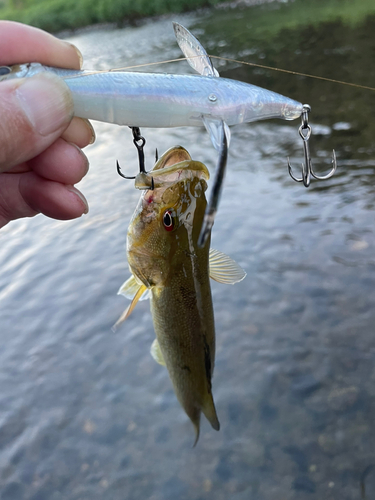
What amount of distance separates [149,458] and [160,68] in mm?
15431

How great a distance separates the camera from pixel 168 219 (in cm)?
197

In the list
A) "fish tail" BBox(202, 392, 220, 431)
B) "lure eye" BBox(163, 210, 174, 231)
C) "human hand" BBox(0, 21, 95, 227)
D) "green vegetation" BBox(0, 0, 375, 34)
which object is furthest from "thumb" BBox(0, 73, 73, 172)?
"green vegetation" BBox(0, 0, 375, 34)

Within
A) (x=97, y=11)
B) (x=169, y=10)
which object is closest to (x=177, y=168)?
(x=169, y=10)

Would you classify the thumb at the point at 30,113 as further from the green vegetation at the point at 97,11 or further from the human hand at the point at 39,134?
the green vegetation at the point at 97,11

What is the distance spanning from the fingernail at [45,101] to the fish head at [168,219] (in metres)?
0.43

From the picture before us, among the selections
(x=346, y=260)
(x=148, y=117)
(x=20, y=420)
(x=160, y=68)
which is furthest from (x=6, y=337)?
(x=160, y=68)

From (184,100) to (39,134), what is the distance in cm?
76

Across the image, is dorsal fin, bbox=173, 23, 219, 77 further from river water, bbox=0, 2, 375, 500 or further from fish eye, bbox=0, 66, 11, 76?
river water, bbox=0, 2, 375, 500

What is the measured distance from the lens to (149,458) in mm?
3992

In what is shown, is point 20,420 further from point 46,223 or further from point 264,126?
point 264,126

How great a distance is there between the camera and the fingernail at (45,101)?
1.70 metres

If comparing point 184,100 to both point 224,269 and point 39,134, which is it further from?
point 224,269

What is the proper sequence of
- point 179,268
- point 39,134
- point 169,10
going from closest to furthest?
point 39,134 → point 179,268 → point 169,10

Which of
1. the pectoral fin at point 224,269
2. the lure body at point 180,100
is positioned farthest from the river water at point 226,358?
the lure body at point 180,100
